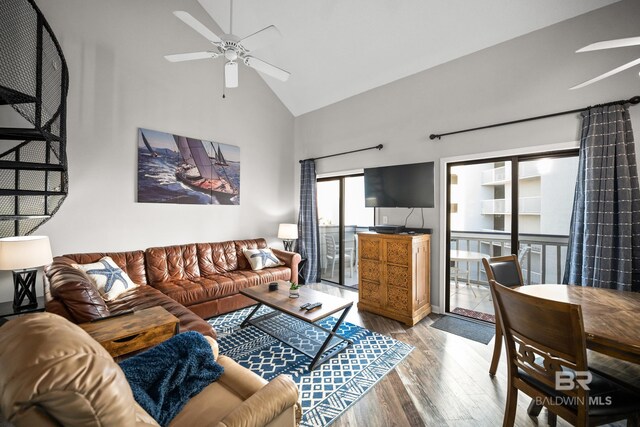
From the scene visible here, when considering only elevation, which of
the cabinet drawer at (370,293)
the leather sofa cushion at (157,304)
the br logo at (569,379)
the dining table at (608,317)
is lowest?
the cabinet drawer at (370,293)

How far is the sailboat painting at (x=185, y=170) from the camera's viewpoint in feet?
11.9

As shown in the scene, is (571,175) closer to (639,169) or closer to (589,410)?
(639,169)

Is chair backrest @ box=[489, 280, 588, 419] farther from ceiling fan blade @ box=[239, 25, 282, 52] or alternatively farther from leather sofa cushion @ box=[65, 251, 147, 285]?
leather sofa cushion @ box=[65, 251, 147, 285]

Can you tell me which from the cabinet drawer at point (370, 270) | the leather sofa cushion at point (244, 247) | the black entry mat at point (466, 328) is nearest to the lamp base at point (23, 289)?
the leather sofa cushion at point (244, 247)

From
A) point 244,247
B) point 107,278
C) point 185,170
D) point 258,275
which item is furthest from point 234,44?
point 244,247

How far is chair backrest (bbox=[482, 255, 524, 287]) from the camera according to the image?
7.57 feet

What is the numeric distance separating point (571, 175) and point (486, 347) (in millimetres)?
2005

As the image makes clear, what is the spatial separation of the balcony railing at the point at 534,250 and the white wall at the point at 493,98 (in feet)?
2.04

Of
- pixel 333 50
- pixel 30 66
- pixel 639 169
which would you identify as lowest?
pixel 639 169

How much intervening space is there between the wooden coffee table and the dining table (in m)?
1.56

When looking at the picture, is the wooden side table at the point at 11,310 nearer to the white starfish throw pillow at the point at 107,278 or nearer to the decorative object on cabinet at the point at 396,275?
the white starfish throw pillow at the point at 107,278

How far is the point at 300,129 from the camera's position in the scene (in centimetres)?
536

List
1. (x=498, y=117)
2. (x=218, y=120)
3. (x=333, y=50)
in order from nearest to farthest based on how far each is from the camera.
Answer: (x=498, y=117) < (x=333, y=50) < (x=218, y=120)

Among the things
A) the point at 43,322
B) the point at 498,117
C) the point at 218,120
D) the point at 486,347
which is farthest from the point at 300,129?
the point at 43,322
